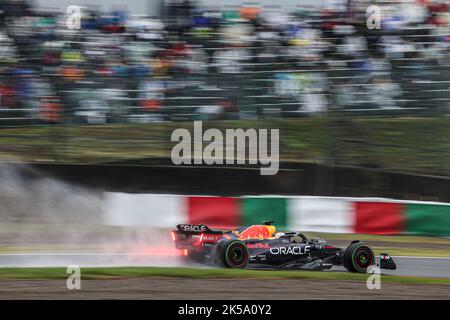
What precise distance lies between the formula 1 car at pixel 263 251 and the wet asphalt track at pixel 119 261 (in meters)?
0.51

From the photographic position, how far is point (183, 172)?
46.0 feet

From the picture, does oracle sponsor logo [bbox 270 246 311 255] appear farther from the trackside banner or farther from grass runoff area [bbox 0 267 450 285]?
the trackside banner

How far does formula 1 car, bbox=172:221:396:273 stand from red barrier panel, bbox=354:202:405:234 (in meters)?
3.30

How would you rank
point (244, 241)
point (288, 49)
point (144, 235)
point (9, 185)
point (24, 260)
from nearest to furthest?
1. point (244, 241)
2. point (24, 260)
3. point (144, 235)
4. point (9, 185)
5. point (288, 49)

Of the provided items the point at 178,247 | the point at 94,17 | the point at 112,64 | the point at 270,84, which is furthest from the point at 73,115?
the point at 178,247

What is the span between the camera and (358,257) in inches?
376

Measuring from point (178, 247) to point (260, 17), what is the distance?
6611 millimetres

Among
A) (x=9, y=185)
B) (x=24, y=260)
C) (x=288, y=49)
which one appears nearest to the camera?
(x=24, y=260)

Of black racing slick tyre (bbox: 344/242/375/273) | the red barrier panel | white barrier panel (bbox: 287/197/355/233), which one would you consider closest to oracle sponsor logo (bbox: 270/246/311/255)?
black racing slick tyre (bbox: 344/242/375/273)

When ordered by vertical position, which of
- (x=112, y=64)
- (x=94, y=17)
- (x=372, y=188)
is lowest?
(x=372, y=188)

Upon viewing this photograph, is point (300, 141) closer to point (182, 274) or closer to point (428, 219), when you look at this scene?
point (428, 219)

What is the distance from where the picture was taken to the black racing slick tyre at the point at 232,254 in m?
9.29

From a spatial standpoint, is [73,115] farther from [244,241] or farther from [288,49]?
[244,241]

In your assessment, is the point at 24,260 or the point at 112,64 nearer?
the point at 24,260
